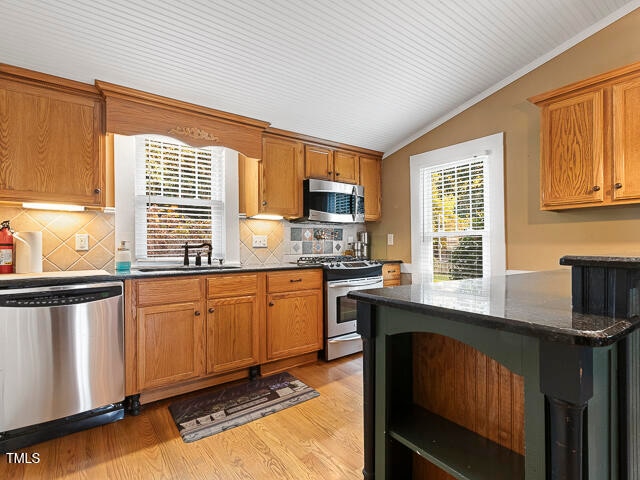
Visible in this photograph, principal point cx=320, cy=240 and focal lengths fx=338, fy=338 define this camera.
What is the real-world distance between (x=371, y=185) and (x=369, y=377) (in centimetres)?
326

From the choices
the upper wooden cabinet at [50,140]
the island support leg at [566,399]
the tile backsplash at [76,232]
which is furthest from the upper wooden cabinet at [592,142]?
the upper wooden cabinet at [50,140]

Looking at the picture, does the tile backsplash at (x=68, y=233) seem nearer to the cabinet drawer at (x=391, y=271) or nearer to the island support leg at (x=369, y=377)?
the island support leg at (x=369, y=377)

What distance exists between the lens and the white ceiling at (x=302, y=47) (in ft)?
6.73

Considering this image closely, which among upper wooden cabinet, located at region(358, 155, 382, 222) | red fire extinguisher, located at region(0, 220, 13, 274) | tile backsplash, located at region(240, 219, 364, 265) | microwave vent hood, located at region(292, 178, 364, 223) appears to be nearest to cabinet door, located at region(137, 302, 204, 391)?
red fire extinguisher, located at region(0, 220, 13, 274)

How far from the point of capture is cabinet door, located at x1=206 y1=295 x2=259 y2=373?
99.9 inches

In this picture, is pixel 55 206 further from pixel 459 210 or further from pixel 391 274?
pixel 459 210

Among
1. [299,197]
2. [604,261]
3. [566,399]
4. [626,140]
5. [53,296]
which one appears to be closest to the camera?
[566,399]

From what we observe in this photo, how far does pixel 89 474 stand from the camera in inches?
65.2

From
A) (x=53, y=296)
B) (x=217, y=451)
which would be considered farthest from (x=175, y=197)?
(x=217, y=451)

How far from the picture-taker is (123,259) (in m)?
2.54

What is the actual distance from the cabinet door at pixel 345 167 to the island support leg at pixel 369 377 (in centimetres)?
280

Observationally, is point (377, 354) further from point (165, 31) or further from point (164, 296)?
point (165, 31)

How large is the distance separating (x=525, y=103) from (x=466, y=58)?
695 mm

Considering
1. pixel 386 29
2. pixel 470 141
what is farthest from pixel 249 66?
pixel 470 141
